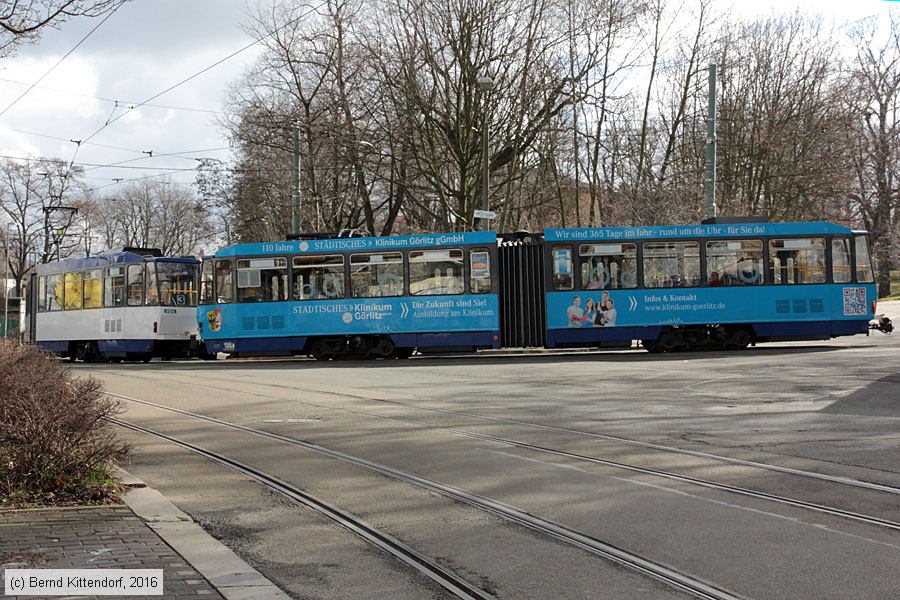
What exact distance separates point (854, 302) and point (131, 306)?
816 inches

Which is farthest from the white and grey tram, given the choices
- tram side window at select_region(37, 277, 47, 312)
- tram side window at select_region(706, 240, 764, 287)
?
tram side window at select_region(706, 240, 764, 287)

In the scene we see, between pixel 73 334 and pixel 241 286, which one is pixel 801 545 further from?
pixel 73 334

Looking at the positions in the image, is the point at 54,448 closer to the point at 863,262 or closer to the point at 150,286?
the point at 863,262

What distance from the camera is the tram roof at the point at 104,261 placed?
93.7ft

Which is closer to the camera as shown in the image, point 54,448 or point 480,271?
point 54,448

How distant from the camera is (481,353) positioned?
28.5 meters

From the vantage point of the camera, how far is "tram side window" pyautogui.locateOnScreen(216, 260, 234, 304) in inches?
1010

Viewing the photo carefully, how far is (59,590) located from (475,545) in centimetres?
264

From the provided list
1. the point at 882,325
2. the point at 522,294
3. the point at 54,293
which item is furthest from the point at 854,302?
the point at 54,293

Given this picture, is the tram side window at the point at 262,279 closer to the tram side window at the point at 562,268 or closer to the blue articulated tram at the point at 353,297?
the blue articulated tram at the point at 353,297

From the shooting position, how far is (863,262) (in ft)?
78.6

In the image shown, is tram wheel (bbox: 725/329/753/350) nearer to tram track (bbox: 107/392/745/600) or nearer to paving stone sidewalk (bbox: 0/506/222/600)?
tram track (bbox: 107/392/745/600)

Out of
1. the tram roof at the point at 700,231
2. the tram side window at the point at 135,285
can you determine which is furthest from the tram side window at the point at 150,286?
the tram roof at the point at 700,231

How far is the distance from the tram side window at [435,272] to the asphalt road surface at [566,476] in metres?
6.56
